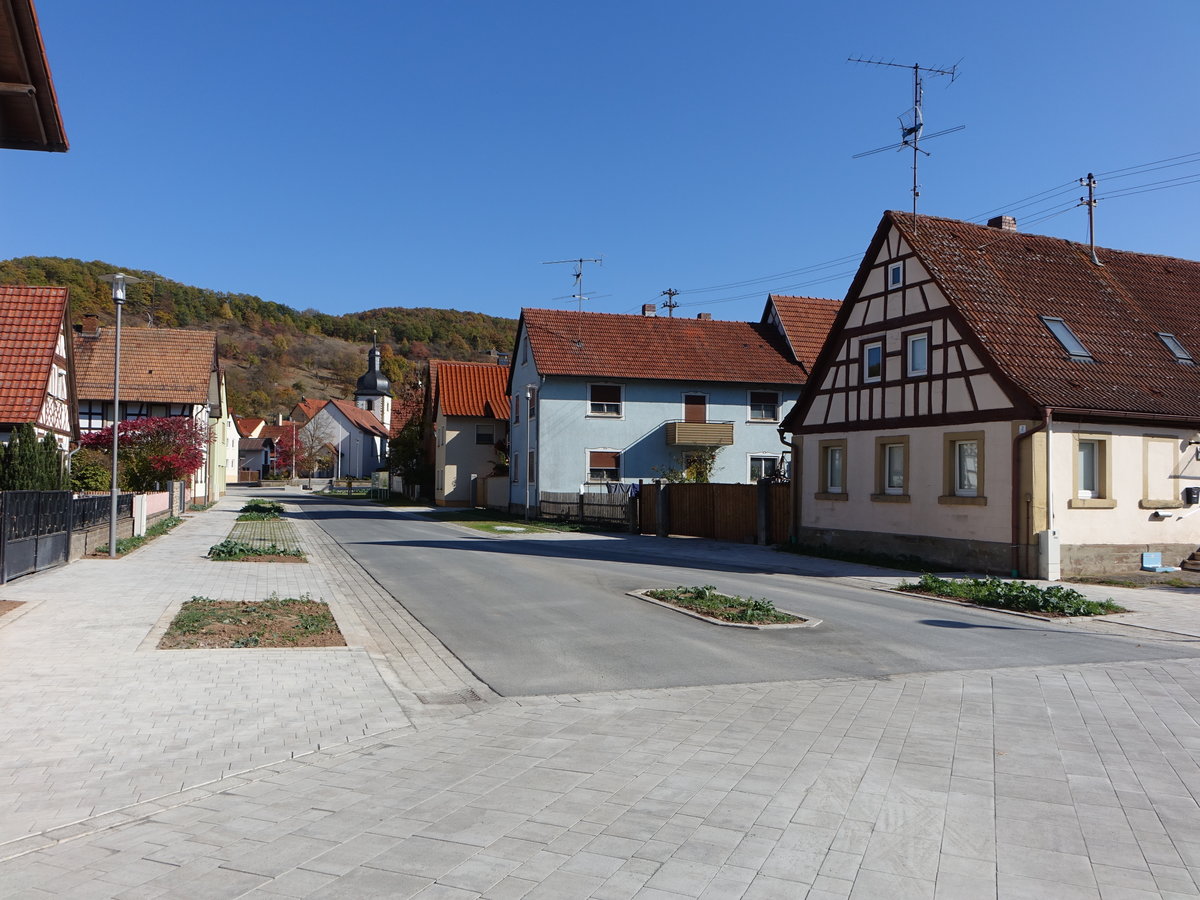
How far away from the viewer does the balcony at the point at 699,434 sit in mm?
40844

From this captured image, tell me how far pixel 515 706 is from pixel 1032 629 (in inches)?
317

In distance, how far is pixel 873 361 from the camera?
24.9 meters

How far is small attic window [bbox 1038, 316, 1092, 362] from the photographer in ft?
71.6

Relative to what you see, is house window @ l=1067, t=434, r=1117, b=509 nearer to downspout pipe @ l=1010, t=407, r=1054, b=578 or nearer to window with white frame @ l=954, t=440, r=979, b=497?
downspout pipe @ l=1010, t=407, r=1054, b=578

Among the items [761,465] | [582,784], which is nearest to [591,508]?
[761,465]

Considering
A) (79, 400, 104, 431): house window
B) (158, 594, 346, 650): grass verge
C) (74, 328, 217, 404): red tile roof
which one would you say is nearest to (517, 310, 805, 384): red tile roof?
(74, 328, 217, 404): red tile roof

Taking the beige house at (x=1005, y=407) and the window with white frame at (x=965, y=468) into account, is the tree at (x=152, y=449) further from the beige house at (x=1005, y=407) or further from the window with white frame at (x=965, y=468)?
the window with white frame at (x=965, y=468)

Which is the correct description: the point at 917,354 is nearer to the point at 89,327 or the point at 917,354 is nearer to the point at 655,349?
the point at 655,349

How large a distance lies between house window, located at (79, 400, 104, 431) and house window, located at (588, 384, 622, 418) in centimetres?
2114

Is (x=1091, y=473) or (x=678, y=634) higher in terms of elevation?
(x=1091, y=473)

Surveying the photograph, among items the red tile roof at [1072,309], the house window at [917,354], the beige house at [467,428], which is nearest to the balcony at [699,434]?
the beige house at [467,428]

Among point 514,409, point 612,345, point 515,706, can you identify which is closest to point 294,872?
point 515,706

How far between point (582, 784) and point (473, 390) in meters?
49.2

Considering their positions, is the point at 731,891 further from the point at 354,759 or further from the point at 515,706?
the point at 515,706
